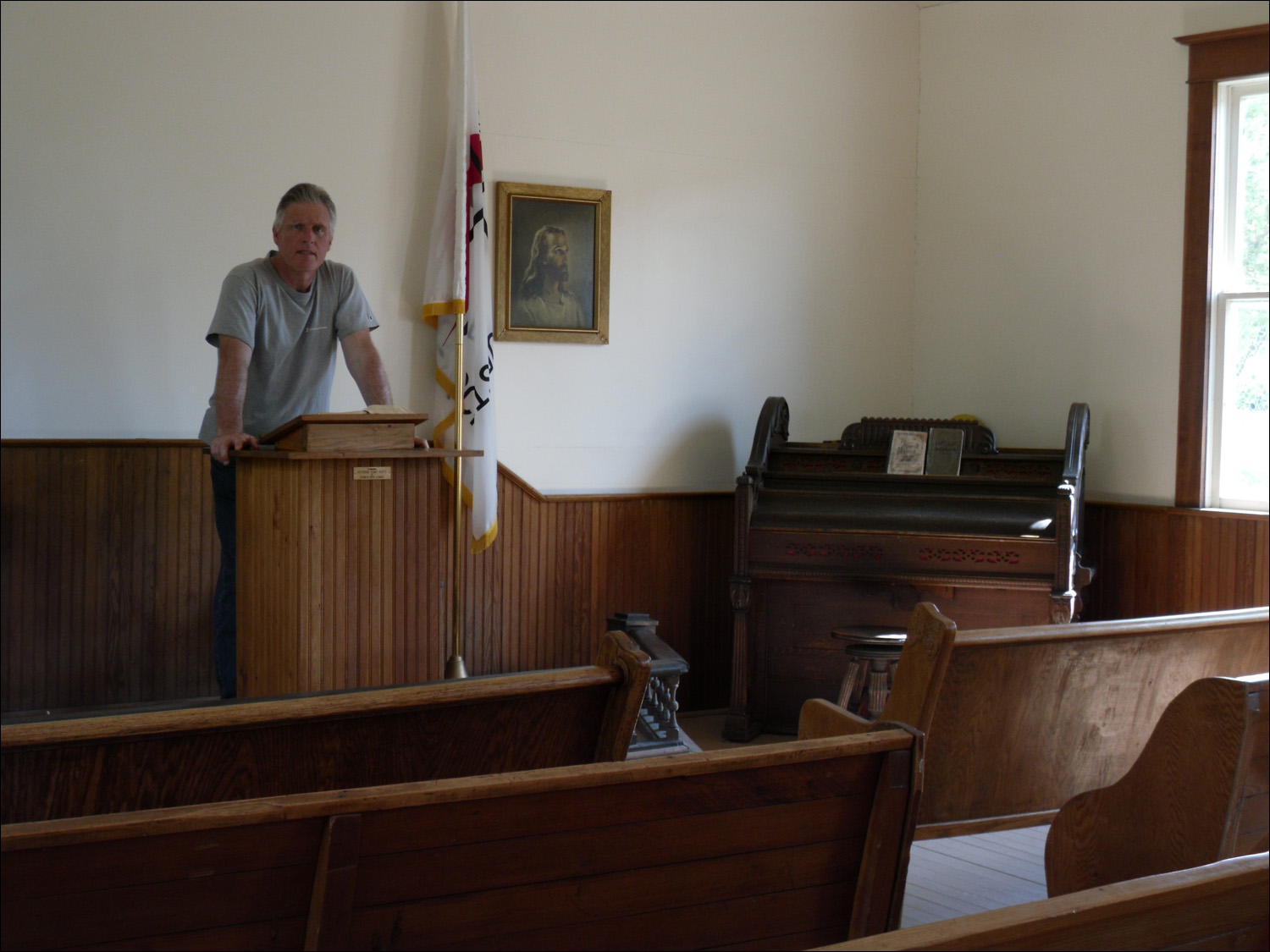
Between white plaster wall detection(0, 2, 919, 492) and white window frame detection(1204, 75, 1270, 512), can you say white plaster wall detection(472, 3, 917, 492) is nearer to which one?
white plaster wall detection(0, 2, 919, 492)

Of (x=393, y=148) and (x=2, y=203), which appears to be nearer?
(x=2, y=203)

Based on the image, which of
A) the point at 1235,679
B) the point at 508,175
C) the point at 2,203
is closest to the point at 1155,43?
the point at 508,175

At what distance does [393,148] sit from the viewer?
4879mm

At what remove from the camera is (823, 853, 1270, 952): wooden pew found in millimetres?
1052

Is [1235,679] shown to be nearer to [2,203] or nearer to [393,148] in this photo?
[393,148]

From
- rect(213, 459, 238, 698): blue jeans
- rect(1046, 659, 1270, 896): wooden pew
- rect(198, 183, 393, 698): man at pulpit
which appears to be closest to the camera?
rect(1046, 659, 1270, 896): wooden pew

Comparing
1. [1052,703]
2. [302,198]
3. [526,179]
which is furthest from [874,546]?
[302,198]

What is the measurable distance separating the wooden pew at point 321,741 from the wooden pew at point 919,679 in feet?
1.93

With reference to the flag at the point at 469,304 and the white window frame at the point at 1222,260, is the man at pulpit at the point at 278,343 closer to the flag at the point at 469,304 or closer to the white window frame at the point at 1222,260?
the flag at the point at 469,304

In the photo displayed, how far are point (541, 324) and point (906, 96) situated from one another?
240 cm

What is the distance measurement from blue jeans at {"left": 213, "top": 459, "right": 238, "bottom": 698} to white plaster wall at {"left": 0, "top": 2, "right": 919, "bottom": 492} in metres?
1.11

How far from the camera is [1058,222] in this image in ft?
17.8

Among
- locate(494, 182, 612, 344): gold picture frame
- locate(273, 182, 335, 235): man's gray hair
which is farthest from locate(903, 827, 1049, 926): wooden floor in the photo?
locate(494, 182, 612, 344): gold picture frame

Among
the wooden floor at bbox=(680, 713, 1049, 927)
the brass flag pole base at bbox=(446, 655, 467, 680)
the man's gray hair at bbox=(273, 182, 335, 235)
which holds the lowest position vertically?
the wooden floor at bbox=(680, 713, 1049, 927)
